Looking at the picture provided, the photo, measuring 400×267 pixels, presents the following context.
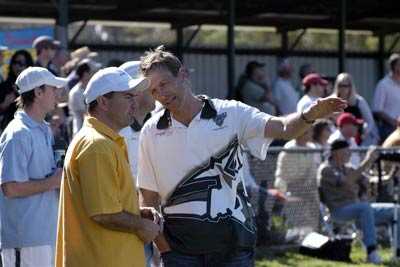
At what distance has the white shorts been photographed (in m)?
6.90

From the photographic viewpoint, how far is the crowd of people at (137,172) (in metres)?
5.34

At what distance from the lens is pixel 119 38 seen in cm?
2209

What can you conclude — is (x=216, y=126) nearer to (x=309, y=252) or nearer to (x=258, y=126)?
(x=258, y=126)

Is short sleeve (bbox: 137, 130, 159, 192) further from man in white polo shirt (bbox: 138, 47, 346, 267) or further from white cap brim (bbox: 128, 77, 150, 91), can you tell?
white cap brim (bbox: 128, 77, 150, 91)

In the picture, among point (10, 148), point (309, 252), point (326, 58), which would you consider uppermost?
point (326, 58)

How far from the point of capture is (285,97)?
15945 millimetres

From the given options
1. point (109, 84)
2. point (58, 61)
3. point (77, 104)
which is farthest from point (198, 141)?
point (58, 61)

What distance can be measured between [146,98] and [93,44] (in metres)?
13.4

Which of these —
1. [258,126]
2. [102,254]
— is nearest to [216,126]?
[258,126]

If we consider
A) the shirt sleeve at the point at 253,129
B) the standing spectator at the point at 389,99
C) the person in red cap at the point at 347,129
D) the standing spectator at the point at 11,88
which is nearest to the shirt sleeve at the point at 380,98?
the standing spectator at the point at 389,99

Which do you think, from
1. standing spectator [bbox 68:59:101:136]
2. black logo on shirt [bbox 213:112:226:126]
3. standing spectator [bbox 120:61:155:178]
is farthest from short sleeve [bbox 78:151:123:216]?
standing spectator [bbox 68:59:101:136]

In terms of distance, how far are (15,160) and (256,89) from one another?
8.69 metres

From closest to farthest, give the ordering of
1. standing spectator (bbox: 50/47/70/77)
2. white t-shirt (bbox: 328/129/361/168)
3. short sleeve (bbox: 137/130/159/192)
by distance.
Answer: short sleeve (bbox: 137/130/159/192) → standing spectator (bbox: 50/47/70/77) → white t-shirt (bbox: 328/129/361/168)

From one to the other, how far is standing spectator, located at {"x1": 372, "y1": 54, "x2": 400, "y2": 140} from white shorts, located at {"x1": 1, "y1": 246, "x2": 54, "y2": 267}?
935 centimetres
